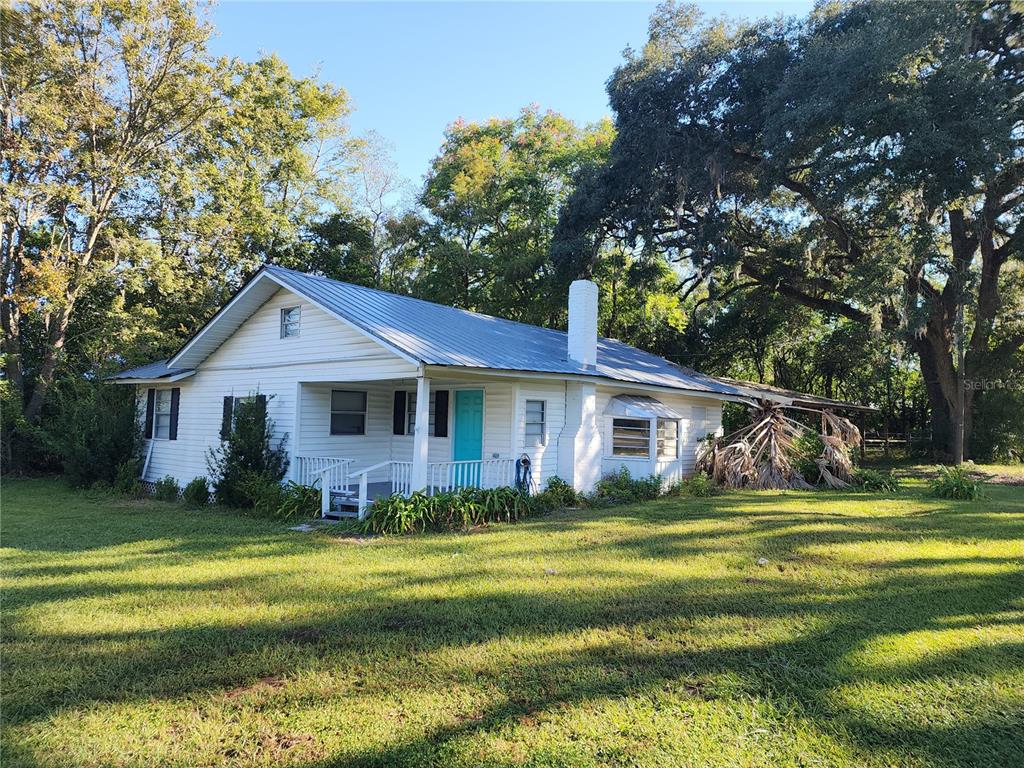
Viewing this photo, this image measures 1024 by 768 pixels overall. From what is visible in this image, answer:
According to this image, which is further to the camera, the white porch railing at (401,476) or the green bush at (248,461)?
the green bush at (248,461)

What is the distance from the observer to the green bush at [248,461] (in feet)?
37.3

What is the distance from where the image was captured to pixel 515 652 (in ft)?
14.9

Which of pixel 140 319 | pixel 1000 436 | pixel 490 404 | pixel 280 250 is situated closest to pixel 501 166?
pixel 280 250

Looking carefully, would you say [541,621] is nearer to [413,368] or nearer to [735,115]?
[413,368]

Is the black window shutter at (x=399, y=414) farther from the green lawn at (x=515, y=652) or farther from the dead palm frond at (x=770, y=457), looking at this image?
the dead palm frond at (x=770, y=457)

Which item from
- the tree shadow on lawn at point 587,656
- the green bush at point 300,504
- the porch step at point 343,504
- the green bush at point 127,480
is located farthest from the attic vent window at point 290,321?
the tree shadow on lawn at point 587,656

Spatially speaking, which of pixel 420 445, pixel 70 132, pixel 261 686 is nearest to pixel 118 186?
pixel 70 132

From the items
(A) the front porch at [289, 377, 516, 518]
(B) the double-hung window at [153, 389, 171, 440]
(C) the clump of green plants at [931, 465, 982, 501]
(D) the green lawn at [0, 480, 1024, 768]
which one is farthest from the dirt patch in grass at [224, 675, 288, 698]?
(C) the clump of green plants at [931, 465, 982, 501]

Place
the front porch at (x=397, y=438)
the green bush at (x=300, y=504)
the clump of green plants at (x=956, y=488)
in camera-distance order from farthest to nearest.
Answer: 1. the clump of green plants at (x=956, y=488)
2. the green bush at (x=300, y=504)
3. the front porch at (x=397, y=438)

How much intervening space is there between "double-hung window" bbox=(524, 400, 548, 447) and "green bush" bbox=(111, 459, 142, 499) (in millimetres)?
9151

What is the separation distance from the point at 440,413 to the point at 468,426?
87 cm

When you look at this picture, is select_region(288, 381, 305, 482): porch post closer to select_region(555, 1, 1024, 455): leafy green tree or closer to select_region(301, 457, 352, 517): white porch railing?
select_region(301, 457, 352, 517): white porch railing

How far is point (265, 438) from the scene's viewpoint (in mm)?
12047

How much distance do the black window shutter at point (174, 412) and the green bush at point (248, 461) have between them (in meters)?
3.67
